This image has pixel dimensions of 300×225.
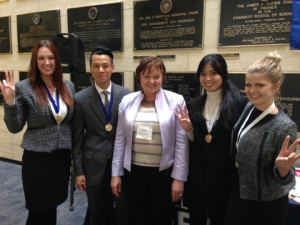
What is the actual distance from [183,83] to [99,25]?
1450mm

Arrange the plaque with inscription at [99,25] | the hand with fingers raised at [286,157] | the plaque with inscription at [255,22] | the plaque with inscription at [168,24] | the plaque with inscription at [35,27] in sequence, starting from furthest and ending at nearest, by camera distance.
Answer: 1. the plaque with inscription at [35,27]
2. the plaque with inscription at [99,25]
3. the plaque with inscription at [168,24]
4. the plaque with inscription at [255,22]
5. the hand with fingers raised at [286,157]

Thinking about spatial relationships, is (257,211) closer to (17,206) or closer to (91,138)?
(91,138)

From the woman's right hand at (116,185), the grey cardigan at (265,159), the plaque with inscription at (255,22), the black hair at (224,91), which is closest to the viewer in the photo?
the grey cardigan at (265,159)

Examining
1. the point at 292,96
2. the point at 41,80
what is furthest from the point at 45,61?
the point at 292,96

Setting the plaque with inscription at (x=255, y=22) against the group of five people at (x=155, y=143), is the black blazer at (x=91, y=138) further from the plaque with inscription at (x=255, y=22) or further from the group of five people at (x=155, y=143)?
the plaque with inscription at (x=255, y=22)

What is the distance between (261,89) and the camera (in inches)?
52.5

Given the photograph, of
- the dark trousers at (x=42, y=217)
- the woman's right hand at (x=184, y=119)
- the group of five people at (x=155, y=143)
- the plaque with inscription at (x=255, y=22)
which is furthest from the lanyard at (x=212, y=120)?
the dark trousers at (x=42, y=217)

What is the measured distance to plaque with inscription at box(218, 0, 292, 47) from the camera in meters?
2.27

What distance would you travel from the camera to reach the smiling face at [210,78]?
159cm

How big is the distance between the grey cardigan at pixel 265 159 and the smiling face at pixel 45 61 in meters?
1.56

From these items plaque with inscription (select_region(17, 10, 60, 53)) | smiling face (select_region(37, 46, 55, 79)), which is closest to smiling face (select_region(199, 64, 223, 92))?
smiling face (select_region(37, 46, 55, 79))

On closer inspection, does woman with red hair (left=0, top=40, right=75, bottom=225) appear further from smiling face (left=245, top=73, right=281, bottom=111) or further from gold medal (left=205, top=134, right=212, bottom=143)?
smiling face (left=245, top=73, right=281, bottom=111)

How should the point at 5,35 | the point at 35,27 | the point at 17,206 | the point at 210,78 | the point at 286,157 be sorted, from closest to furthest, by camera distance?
the point at 286,157, the point at 210,78, the point at 17,206, the point at 35,27, the point at 5,35

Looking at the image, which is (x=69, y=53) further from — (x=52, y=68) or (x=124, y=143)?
(x=124, y=143)
